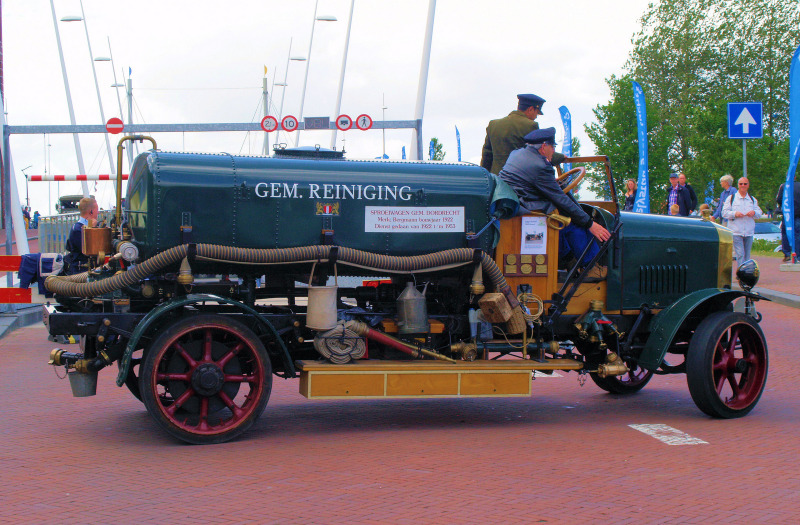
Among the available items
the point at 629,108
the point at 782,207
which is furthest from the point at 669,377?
the point at 629,108

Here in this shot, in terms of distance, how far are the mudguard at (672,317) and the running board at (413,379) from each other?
101cm

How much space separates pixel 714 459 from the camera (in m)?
5.79

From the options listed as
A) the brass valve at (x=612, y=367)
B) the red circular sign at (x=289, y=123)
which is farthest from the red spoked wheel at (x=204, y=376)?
the red circular sign at (x=289, y=123)

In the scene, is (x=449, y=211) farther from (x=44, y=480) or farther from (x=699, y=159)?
(x=699, y=159)

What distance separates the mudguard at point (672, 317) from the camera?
705cm

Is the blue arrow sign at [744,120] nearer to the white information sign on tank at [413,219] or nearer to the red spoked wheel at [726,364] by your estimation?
the red spoked wheel at [726,364]

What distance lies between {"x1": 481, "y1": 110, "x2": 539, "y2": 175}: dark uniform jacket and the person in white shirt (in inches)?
379

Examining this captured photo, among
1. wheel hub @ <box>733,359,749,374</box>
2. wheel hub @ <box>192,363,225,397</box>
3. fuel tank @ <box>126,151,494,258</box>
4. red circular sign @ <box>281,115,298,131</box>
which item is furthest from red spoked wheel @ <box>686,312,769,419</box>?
red circular sign @ <box>281,115,298,131</box>

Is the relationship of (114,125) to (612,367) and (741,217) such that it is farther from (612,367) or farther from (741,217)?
(612,367)

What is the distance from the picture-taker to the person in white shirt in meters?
16.4

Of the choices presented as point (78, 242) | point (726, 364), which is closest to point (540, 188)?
point (726, 364)

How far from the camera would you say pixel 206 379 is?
20.1 ft

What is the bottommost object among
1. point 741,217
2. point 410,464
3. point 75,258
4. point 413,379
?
point 410,464

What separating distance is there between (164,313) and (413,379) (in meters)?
1.74
